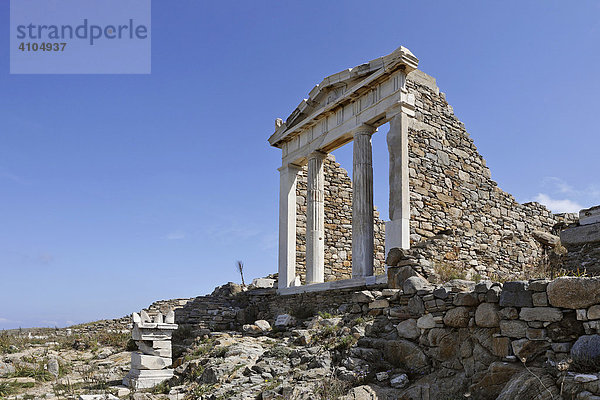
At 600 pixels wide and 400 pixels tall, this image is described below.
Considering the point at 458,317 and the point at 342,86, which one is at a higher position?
the point at 342,86

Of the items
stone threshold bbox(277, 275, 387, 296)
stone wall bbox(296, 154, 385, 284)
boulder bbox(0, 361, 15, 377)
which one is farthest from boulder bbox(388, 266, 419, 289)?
boulder bbox(0, 361, 15, 377)

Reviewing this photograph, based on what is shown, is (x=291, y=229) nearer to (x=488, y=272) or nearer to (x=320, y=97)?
(x=320, y=97)

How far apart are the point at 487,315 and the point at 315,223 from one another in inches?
364

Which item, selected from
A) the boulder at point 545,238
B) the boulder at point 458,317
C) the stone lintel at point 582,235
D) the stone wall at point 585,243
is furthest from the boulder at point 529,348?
the boulder at point 545,238

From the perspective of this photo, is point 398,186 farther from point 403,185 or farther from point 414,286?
point 414,286

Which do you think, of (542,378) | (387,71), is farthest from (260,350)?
Result: (387,71)

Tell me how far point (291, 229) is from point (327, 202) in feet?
5.85

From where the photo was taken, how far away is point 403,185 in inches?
502

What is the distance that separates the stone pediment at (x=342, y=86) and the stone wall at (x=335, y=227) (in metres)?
1.76

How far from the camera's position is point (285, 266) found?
54.9ft

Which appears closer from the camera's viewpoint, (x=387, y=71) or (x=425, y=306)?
(x=425, y=306)

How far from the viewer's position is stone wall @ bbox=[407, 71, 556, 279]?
515 inches

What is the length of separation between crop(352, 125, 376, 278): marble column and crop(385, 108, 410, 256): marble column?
40.7 inches

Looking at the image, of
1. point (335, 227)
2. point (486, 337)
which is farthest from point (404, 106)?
point (486, 337)
